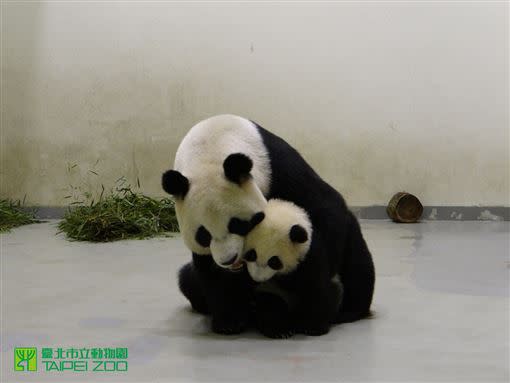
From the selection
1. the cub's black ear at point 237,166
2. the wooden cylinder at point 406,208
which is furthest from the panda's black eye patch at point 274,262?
the wooden cylinder at point 406,208

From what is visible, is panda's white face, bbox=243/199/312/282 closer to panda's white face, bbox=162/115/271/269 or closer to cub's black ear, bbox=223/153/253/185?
panda's white face, bbox=162/115/271/269

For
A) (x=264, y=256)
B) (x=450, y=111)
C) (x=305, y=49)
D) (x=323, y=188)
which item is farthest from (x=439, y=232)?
(x=264, y=256)

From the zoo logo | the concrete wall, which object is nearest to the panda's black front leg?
the zoo logo

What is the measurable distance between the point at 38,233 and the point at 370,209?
372cm

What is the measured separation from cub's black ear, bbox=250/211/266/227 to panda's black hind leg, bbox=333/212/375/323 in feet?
2.19

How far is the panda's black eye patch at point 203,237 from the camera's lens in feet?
9.75

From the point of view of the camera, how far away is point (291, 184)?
128 inches

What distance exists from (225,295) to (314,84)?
486cm

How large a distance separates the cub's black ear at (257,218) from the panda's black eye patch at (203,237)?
202 millimetres

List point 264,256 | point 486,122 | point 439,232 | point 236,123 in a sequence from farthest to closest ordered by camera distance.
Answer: point 486,122
point 439,232
point 236,123
point 264,256

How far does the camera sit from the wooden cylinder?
7.53 m

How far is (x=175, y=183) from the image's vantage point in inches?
115

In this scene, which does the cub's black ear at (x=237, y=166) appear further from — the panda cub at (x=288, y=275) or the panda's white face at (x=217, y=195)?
the panda cub at (x=288, y=275)

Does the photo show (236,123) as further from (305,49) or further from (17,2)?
(17,2)
